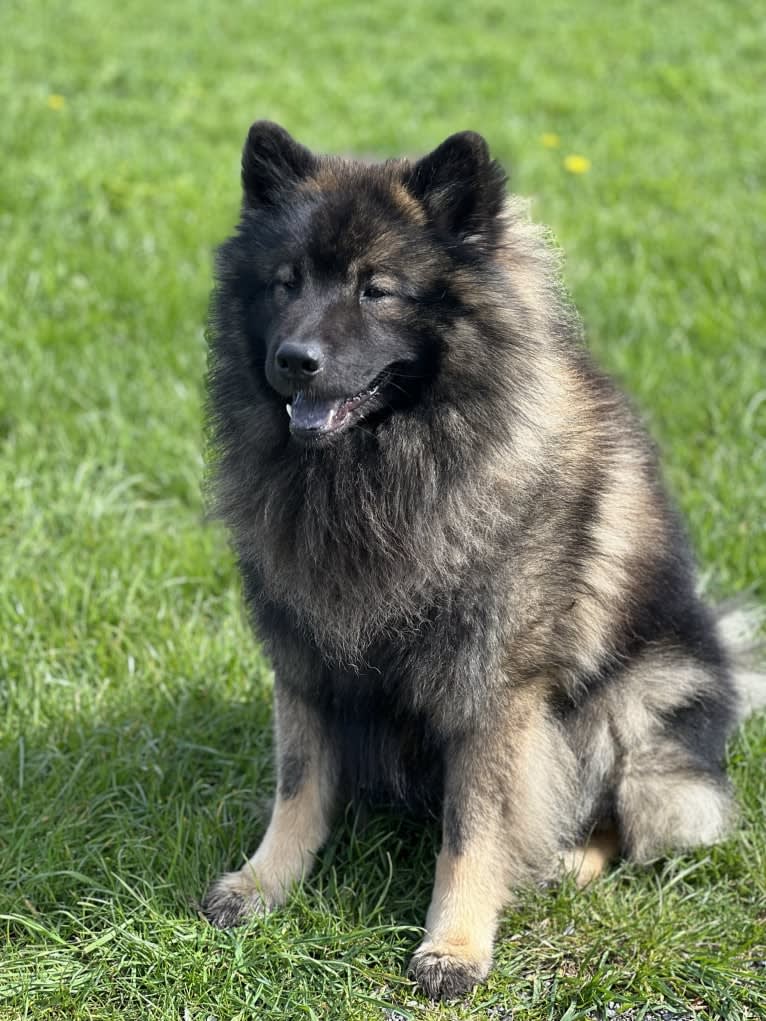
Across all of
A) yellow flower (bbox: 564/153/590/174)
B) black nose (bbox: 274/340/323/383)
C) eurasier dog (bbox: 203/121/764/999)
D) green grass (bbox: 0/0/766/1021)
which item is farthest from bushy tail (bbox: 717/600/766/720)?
yellow flower (bbox: 564/153/590/174)

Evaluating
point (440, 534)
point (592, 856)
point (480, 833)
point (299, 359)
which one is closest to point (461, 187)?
point (299, 359)

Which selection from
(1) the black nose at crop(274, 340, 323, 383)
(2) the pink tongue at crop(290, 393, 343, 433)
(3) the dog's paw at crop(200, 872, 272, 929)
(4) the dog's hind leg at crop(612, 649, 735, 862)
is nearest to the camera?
(1) the black nose at crop(274, 340, 323, 383)

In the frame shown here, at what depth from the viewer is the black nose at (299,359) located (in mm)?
2564

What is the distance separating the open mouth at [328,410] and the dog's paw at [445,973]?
1.33m

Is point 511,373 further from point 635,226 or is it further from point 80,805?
point 635,226

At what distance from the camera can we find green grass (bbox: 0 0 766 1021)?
9.57 feet

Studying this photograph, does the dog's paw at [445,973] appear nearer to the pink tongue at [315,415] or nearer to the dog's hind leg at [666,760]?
the dog's hind leg at [666,760]

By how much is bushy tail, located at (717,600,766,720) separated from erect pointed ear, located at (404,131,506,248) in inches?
A: 63.2

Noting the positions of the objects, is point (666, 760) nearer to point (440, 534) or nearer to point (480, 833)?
point (480, 833)

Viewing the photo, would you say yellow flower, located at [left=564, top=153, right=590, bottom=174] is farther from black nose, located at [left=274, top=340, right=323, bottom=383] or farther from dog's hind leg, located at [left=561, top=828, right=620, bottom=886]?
black nose, located at [left=274, top=340, right=323, bottom=383]

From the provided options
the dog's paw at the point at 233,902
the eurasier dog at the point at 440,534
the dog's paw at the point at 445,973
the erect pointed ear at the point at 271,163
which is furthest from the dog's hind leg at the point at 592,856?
the erect pointed ear at the point at 271,163

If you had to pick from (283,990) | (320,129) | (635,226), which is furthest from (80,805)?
(320,129)

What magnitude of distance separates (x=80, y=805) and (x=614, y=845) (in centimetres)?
154

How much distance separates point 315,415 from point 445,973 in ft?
4.61
